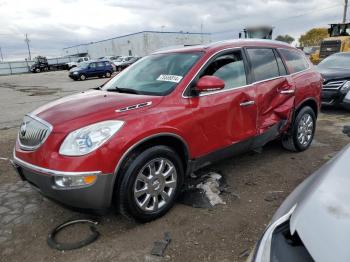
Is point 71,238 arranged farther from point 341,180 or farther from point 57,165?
point 341,180

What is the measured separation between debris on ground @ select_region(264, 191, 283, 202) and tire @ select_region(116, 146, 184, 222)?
1.09 meters

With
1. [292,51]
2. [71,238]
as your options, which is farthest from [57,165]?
[292,51]

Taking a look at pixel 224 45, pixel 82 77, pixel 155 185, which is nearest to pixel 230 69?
pixel 224 45

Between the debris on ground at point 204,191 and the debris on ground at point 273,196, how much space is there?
14.0 inches

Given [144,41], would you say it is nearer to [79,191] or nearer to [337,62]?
[337,62]

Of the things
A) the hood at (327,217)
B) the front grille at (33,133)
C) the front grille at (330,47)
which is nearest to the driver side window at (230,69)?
the front grille at (33,133)

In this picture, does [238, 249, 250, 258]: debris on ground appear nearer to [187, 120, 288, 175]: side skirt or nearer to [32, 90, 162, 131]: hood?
[187, 120, 288, 175]: side skirt

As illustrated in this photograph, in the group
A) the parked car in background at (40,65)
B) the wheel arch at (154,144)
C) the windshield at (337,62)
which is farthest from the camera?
the parked car in background at (40,65)

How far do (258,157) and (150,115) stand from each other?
2.64 m

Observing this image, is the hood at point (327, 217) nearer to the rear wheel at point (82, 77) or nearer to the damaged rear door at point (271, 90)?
the damaged rear door at point (271, 90)

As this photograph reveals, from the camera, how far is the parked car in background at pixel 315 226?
135 cm

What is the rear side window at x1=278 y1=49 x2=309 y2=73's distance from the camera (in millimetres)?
4965

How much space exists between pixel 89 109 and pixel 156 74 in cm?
110

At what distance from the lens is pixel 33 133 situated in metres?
3.15
